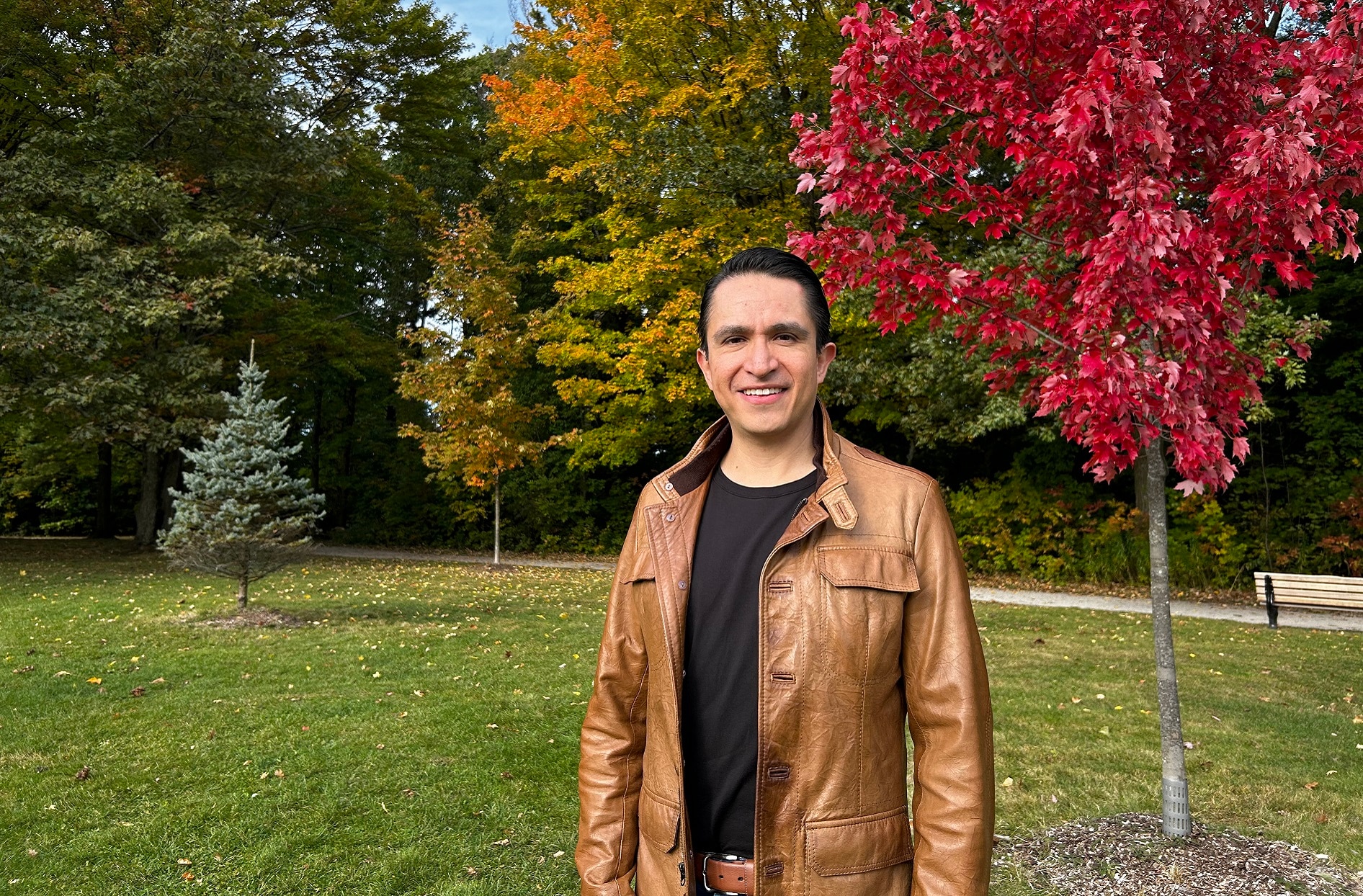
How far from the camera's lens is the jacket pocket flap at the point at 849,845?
6.05 ft

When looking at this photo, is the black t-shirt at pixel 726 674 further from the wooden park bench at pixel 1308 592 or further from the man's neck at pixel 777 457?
the wooden park bench at pixel 1308 592

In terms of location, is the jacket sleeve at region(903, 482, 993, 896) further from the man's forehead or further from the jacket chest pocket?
the man's forehead

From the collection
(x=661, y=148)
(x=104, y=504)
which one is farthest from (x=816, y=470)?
(x=104, y=504)

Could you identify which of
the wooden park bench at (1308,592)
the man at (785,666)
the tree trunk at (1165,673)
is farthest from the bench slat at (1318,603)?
the man at (785,666)

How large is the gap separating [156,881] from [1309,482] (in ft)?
55.5

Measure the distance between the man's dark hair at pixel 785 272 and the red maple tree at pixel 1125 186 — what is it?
2396mm

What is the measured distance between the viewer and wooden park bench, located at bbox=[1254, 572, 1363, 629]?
10.9 m

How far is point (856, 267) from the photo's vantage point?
462 cm

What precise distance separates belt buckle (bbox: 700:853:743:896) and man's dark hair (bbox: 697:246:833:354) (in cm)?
112

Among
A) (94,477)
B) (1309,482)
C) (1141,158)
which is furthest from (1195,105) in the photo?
(94,477)

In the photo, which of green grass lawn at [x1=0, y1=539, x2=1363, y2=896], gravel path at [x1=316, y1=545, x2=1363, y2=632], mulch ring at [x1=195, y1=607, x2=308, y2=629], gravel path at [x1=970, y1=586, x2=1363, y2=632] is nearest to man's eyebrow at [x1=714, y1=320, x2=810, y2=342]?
green grass lawn at [x1=0, y1=539, x2=1363, y2=896]

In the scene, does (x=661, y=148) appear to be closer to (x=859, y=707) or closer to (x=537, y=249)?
(x=537, y=249)

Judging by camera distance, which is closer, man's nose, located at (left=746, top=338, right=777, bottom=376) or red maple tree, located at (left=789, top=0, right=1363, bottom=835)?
man's nose, located at (left=746, top=338, right=777, bottom=376)

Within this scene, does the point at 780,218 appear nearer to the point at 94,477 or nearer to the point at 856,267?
the point at 856,267
